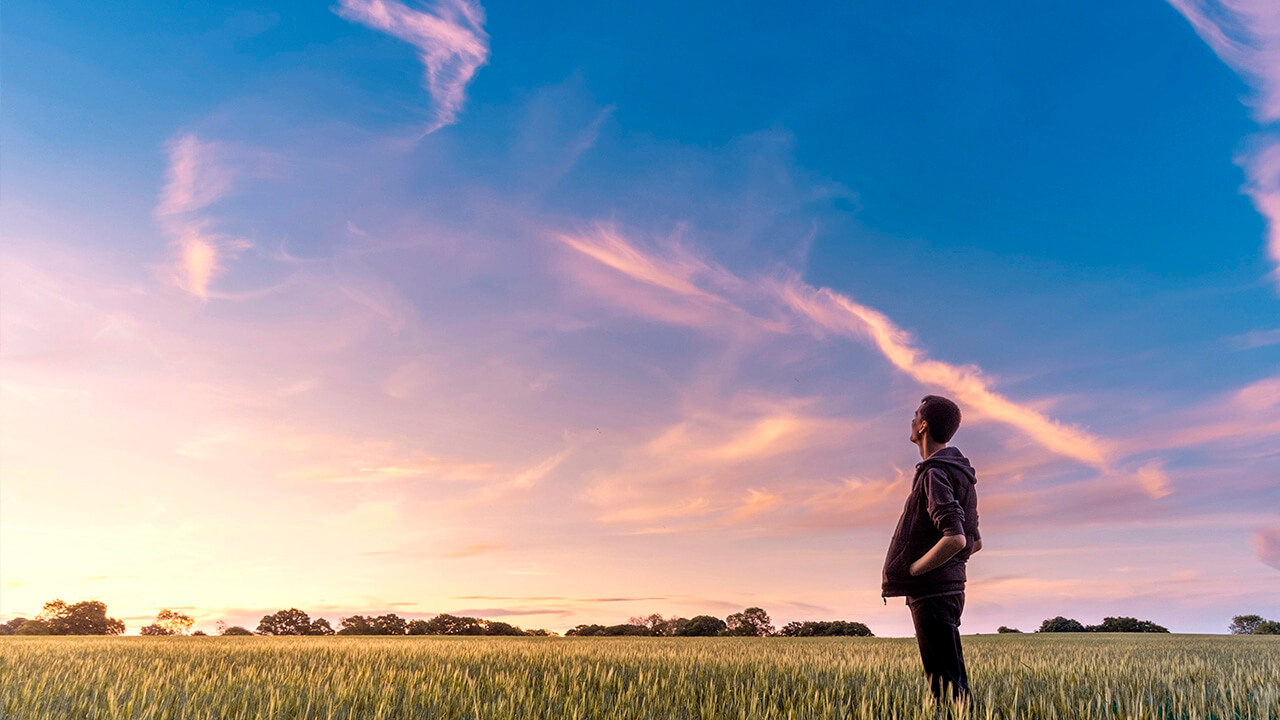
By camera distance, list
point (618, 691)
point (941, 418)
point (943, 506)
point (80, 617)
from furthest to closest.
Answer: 1. point (80, 617)
2. point (618, 691)
3. point (941, 418)
4. point (943, 506)

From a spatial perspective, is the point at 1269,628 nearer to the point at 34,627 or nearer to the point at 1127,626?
the point at 1127,626

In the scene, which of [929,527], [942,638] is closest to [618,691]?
[942,638]

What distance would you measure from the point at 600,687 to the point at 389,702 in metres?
1.94

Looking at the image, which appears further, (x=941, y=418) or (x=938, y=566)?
(x=941, y=418)

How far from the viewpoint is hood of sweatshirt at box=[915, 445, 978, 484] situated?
5070 mm

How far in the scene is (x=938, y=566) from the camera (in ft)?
16.0

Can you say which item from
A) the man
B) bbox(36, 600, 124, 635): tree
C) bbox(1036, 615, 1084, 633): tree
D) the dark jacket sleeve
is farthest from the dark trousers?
bbox(36, 600, 124, 635): tree

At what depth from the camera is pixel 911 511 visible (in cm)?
520

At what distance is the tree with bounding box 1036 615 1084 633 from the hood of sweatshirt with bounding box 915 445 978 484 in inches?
1767

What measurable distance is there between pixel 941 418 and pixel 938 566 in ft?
3.52

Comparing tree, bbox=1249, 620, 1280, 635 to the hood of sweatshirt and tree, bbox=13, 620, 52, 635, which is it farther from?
the hood of sweatshirt

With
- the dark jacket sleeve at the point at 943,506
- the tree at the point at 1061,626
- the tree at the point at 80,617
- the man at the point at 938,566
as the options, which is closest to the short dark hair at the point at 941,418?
the man at the point at 938,566

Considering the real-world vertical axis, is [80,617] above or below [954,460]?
below

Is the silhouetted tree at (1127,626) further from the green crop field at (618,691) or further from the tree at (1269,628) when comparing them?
the green crop field at (618,691)
